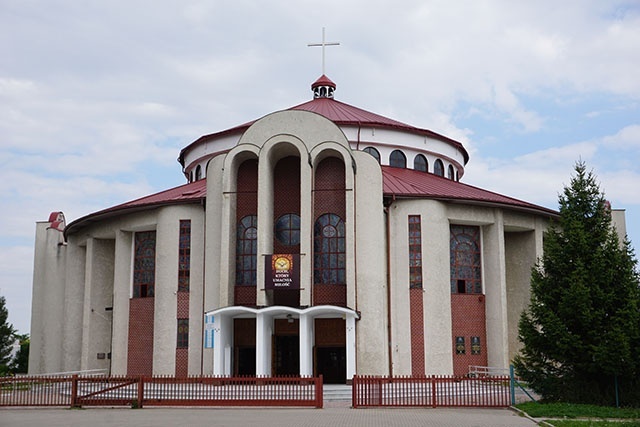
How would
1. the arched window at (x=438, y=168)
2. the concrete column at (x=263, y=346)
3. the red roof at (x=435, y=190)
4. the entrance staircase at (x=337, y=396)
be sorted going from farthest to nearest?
the arched window at (x=438, y=168) → the red roof at (x=435, y=190) → the concrete column at (x=263, y=346) → the entrance staircase at (x=337, y=396)

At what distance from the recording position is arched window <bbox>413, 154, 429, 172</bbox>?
38500mm

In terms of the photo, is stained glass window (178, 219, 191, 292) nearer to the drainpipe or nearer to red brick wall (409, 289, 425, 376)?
the drainpipe

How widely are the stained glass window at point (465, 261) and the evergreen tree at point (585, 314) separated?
395 inches

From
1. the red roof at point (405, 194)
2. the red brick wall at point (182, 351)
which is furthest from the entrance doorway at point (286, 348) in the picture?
the red roof at point (405, 194)

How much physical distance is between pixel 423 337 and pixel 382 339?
239 centimetres

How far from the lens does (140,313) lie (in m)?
33.5

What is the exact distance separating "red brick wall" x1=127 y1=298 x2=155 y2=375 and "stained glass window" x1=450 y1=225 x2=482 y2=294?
43.4 ft

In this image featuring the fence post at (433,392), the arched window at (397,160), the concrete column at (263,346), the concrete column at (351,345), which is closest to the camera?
the fence post at (433,392)

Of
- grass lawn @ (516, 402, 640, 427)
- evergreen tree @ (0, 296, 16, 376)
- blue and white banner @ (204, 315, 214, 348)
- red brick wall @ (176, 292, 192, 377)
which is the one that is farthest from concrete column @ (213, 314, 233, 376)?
evergreen tree @ (0, 296, 16, 376)

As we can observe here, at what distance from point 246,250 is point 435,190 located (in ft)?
28.5

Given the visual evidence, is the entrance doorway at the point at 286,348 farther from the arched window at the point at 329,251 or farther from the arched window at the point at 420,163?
the arched window at the point at 420,163

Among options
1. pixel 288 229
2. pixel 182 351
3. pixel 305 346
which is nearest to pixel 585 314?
pixel 305 346

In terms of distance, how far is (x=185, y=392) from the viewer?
22.7 meters

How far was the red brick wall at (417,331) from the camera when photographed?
3012 centimetres
